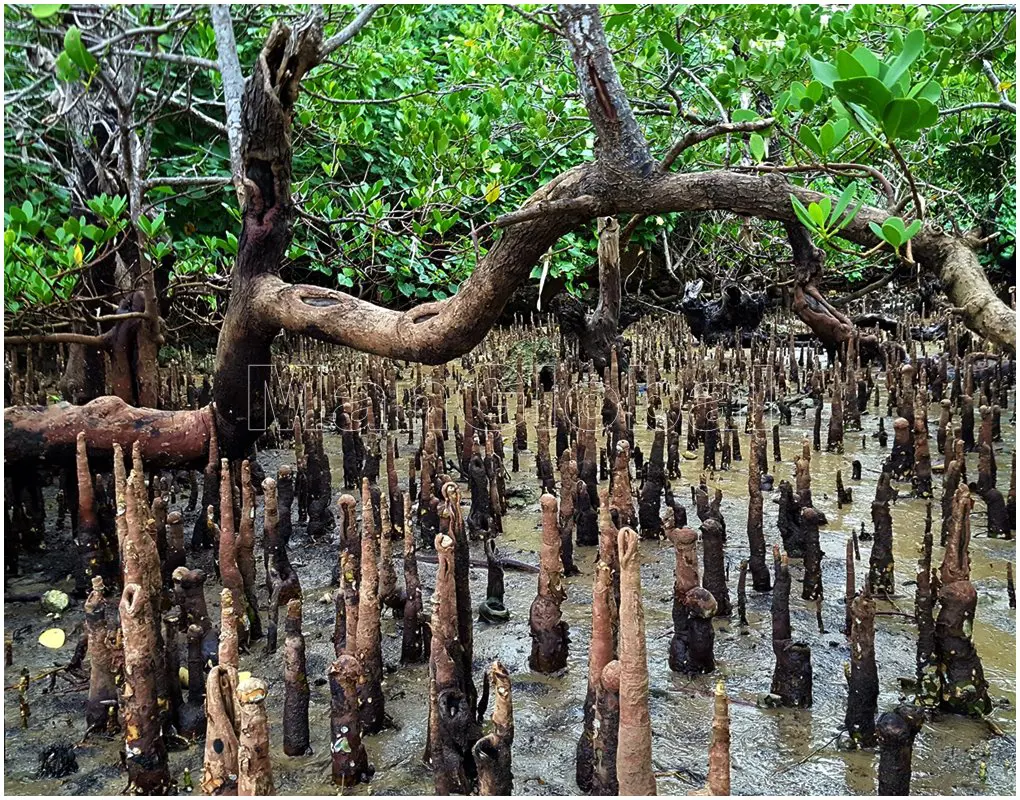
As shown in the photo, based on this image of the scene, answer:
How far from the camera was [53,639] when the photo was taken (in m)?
3.00

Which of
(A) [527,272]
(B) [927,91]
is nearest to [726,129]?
(B) [927,91]

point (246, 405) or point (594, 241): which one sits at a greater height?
point (594, 241)

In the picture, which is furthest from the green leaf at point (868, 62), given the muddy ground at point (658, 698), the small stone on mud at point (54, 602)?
the small stone on mud at point (54, 602)

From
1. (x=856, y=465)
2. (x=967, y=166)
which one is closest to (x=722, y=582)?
(x=856, y=465)

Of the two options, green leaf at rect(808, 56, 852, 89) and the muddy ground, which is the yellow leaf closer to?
the muddy ground

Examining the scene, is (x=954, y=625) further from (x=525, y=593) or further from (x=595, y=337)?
(x=595, y=337)

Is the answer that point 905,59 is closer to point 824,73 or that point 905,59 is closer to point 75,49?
point 824,73

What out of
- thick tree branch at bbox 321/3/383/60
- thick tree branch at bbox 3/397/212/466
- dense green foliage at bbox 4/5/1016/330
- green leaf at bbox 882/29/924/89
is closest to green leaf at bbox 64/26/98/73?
dense green foliage at bbox 4/5/1016/330

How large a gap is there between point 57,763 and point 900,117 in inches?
111

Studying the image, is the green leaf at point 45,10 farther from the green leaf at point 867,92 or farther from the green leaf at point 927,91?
the green leaf at point 927,91

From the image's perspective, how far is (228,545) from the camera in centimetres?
296

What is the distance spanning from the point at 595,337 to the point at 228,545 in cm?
560

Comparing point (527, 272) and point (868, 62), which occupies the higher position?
point (868, 62)

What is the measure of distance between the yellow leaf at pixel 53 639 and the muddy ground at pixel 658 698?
0.10 feet
